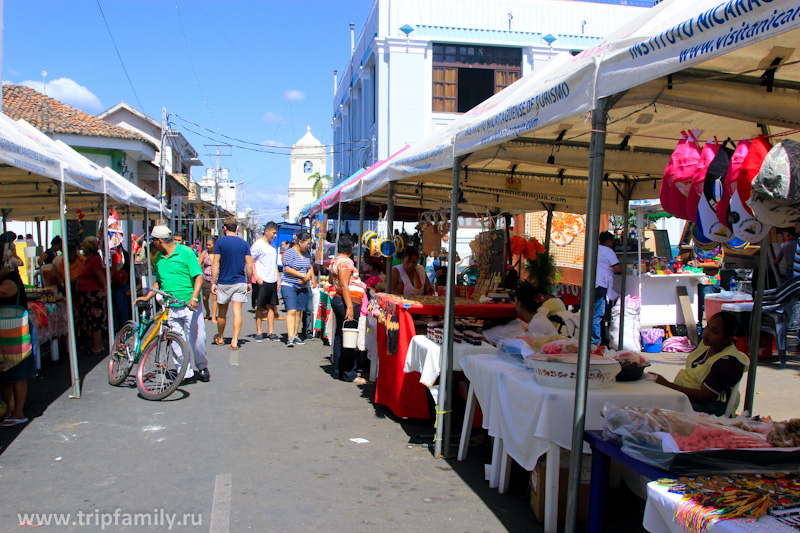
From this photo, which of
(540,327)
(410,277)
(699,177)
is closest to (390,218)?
(410,277)

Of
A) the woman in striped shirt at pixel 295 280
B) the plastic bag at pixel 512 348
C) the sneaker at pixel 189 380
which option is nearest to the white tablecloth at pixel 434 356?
the plastic bag at pixel 512 348

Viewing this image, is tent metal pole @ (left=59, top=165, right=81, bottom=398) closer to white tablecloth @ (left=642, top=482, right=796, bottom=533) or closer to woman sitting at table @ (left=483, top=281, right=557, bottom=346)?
woman sitting at table @ (left=483, top=281, right=557, bottom=346)

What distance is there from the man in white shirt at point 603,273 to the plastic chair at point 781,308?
2.24m

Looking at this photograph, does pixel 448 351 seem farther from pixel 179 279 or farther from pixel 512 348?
pixel 179 279

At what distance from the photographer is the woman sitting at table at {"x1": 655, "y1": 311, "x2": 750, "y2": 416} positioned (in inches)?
173

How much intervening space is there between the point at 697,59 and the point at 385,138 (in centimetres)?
2183

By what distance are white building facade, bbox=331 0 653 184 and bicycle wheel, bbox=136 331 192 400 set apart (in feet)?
56.6

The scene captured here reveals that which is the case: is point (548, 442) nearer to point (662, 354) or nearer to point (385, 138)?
point (662, 354)

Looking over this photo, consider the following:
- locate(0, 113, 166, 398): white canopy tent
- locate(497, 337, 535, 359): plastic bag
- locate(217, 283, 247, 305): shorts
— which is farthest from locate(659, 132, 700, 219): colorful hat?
locate(217, 283, 247, 305): shorts

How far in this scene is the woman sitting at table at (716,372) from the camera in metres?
4.39

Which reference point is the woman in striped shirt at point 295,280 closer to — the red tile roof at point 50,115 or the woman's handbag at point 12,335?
the woman's handbag at point 12,335

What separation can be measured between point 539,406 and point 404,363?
8.53 feet

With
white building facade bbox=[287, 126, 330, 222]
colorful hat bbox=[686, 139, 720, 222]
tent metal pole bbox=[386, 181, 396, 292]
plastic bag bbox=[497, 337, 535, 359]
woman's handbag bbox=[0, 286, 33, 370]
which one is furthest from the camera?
white building facade bbox=[287, 126, 330, 222]

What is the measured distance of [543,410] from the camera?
3.78m
